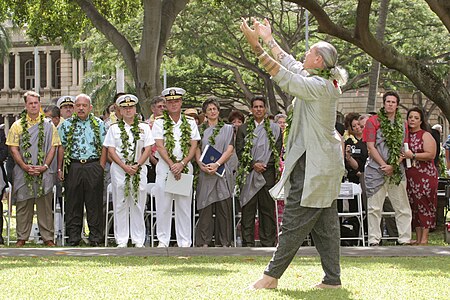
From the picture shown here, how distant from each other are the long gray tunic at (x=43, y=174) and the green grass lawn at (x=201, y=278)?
342 cm

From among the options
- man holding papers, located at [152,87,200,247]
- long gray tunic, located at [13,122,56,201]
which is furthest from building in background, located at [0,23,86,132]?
man holding papers, located at [152,87,200,247]

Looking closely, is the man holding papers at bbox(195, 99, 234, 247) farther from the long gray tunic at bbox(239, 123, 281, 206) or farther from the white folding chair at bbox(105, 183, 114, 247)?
the white folding chair at bbox(105, 183, 114, 247)

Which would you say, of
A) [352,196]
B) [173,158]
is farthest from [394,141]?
[173,158]

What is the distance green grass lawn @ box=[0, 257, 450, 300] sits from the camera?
9.15 metres

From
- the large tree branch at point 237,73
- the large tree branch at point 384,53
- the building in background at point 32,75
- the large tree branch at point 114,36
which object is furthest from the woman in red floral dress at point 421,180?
the building in background at point 32,75

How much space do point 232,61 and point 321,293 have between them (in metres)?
35.3

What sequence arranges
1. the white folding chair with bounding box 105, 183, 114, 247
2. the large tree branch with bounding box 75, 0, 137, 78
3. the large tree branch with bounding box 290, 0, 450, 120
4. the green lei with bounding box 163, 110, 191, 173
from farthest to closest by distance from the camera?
1. the large tree branch with bounding box 75, 0, 137, 78
2. the large tree branch with bounding box 290, 0, 450, 120
3. the white folding chair with bounding box 105, 183, 114, 247
4. the green lei with bounding box 163, 110, 191, 173

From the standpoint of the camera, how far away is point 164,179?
15469mm

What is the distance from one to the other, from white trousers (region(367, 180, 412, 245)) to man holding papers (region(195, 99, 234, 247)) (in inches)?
83.9

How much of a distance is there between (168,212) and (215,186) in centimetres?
82

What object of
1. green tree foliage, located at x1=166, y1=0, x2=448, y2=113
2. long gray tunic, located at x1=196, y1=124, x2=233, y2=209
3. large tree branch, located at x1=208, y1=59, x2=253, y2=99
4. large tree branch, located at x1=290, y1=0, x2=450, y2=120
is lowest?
long gray tunic, located at x1=196, y1=124, x2=233, y2=209

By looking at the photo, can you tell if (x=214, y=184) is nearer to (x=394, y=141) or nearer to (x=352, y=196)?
(x=352, y=196)

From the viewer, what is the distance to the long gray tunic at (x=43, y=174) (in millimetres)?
16047

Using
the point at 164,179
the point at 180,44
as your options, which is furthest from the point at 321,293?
the point at 180,44
